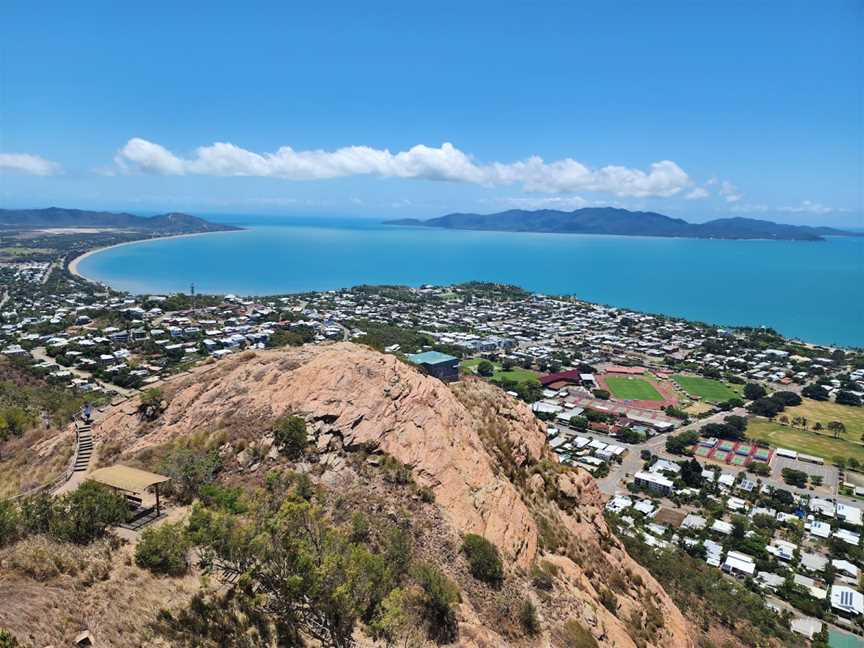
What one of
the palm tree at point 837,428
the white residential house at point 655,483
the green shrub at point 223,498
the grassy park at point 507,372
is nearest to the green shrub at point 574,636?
the green shrub at point 223,498

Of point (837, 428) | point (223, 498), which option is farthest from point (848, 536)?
point (223, 498)

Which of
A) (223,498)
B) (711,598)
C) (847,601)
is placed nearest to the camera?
(223,498)

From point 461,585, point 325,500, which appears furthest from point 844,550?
point 325,500

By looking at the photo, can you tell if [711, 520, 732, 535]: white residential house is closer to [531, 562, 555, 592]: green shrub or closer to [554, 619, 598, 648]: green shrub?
[531, 562, 555, 592]: green shrub

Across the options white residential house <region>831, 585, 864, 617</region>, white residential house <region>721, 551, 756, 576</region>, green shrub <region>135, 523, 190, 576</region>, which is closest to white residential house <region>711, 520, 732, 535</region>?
white residential house <region>721, 551, 756, 576</region>

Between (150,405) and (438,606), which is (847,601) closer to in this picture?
(438,606)

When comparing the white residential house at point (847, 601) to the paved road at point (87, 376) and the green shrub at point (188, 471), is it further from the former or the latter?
the paved road at point (87, 376)
